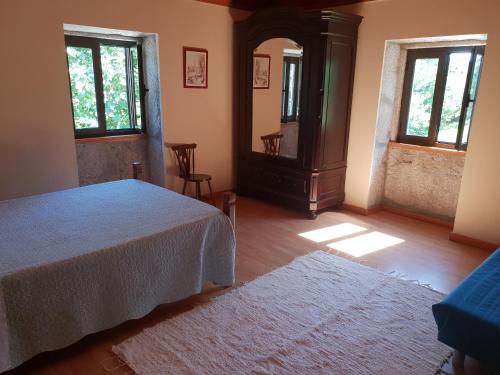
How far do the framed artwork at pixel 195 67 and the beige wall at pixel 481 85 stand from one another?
1627 millimetres

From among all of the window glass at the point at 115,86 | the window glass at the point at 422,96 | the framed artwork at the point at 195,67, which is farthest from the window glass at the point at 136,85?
the window glass at the point at 422,96

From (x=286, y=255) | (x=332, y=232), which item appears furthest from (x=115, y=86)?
(x=332, y=232)

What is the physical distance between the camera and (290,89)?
12.9ft

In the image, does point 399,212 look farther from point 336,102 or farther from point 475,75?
point 475,75

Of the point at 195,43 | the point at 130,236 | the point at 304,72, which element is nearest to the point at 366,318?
the point at 130,236

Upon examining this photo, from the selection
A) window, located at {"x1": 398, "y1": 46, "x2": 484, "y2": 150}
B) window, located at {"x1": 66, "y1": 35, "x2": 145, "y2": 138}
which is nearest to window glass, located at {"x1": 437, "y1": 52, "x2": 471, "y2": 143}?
window, located at {"x1": 398, "y1": 46, "x2": 484, "y2": 150}

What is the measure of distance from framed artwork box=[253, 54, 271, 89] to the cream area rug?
7.76ft

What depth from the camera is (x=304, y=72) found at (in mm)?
3736

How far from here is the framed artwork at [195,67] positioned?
13.3ft

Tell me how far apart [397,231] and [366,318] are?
1.66 meters

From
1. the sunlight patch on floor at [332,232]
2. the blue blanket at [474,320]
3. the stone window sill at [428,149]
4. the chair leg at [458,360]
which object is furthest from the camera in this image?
the stone window sill at [428,149]

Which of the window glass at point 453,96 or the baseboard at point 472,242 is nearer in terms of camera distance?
the baseboard at point 472,242

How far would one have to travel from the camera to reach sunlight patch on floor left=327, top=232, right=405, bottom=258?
10.6 ft

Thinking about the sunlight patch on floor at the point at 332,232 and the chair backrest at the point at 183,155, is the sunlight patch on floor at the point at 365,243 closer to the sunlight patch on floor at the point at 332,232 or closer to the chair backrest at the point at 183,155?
the sunlight patch on floor at the point at 332,232
